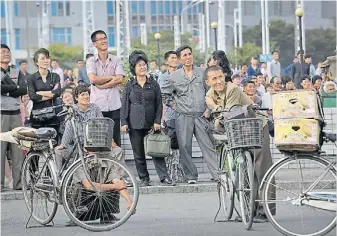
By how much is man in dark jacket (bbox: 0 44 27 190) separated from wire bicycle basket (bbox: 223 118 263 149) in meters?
5.06

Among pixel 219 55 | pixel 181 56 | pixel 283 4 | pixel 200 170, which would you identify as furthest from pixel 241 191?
pixel 283 4

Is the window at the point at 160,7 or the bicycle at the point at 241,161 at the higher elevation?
the window at the point at 160,7

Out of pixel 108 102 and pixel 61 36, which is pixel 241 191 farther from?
pixel 61 36

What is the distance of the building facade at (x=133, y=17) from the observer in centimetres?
6247

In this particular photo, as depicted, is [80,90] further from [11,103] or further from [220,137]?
[11,103]

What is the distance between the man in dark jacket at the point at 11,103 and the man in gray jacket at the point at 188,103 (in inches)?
81.1

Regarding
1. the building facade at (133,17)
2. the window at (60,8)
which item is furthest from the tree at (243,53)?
the window at (60,8)

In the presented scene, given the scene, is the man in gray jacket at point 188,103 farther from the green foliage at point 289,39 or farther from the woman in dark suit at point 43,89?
the green foliage at point 289,39

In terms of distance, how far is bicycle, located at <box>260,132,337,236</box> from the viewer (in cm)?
804

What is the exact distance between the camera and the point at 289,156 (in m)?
8.30

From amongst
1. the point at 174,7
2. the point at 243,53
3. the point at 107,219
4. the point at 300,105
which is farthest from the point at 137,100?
the point at 174,7

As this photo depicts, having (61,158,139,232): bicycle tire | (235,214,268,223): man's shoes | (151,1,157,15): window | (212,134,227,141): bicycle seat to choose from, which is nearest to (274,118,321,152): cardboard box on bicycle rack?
(212,134,227,141): bicycle seat

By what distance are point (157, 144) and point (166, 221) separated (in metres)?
2.68

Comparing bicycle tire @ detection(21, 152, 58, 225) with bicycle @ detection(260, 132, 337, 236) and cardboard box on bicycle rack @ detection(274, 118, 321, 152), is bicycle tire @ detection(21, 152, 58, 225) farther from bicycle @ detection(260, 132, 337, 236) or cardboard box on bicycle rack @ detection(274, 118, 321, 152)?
cardboard box on bicycle rack @ detection(274, 118, 321, 152)
